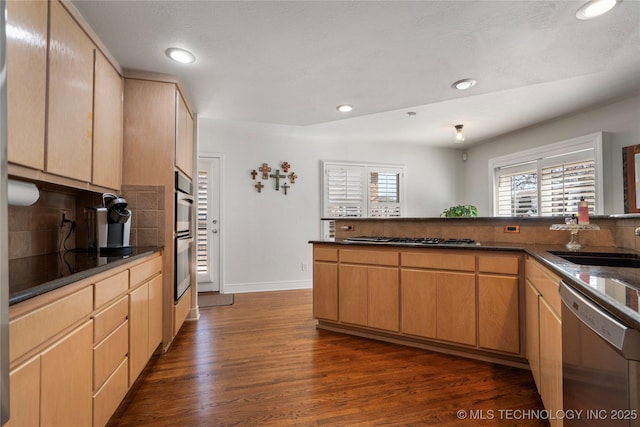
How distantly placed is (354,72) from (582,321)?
1992 millimetres

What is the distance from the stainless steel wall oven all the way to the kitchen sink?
2759mm

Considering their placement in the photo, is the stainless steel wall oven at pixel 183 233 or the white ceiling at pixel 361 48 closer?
the white ceiling at pixel 361 48

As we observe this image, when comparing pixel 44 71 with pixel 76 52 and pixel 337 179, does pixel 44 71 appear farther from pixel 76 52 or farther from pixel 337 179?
A: pixel 337 179

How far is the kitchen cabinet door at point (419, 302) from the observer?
7.74 feet

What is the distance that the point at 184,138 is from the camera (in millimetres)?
2686

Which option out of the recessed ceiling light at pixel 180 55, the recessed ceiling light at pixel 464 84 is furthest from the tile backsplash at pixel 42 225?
the recessed ceiling light at pixel 464 84

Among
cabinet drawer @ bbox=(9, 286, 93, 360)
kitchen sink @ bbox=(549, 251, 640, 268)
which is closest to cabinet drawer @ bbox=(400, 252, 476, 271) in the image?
kitchen sink @ bbox=(549, 251, 640, 268)

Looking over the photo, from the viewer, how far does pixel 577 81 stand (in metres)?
2.76

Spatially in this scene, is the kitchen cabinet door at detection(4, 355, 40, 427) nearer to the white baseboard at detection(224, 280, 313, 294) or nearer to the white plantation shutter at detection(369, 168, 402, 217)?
the white baseboard at detection(224, 280, 313, 294)

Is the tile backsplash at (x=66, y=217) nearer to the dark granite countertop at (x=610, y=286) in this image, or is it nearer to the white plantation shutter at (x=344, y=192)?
the dark granite countertop at (x=610, y=286)

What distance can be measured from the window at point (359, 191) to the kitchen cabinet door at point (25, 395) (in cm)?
394

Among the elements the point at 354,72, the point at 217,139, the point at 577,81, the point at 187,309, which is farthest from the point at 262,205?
the point at 577,81

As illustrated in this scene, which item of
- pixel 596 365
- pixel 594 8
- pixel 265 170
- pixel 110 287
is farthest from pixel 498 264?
pixel 265 170

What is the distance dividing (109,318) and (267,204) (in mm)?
3163
